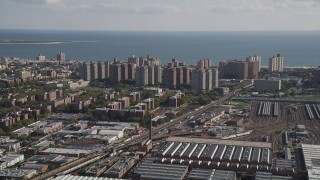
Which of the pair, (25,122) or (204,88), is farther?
(204,88)

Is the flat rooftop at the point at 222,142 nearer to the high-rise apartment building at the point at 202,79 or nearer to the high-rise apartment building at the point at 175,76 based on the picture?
the high-rise apartment building at the point at 202,79

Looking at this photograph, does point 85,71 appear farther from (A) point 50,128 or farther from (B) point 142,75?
(A) point 50,128

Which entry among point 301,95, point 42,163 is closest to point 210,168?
point 42,163

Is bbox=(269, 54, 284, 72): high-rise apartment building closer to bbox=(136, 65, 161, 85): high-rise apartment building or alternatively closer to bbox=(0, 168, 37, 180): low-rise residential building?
bbox=(136, 65, 161, 85): high-rise apartment building

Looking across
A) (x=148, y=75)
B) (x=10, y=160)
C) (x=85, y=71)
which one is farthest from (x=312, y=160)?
(x=85, y=71)

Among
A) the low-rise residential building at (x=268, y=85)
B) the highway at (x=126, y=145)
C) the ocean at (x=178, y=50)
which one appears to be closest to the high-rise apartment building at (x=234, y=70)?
the low-rise residential building at (x=268, y=85)

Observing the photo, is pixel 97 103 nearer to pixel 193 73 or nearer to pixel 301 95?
pixel 193 73

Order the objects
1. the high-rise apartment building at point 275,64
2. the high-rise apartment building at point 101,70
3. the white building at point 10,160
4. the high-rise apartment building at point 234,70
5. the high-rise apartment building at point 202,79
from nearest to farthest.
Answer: the white building at point 10,160
the high-rise apartment building at point 202,79
the high-rise apartment building at point 101,70
the high-rise apartment building at point 234,70
the high-rise apartment building at point 275,64

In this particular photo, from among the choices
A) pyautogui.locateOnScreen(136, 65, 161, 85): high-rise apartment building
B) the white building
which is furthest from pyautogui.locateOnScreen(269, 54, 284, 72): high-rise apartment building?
the white building

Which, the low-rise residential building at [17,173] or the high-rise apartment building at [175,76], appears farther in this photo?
the high-rise apartment building at [175,76]
